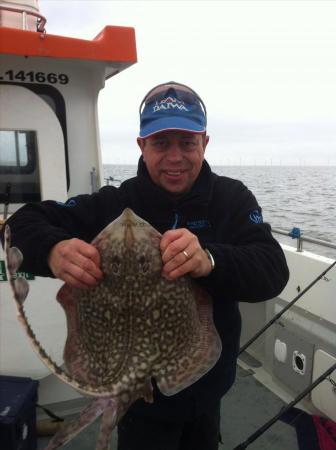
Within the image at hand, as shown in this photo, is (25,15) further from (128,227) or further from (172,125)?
(128,227)

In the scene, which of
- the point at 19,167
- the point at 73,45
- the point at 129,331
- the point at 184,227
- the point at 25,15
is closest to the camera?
Answer: the point at 129,331

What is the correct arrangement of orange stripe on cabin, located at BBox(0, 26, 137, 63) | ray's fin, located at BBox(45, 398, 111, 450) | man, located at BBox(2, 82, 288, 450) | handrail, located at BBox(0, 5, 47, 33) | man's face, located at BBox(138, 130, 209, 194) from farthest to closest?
handrail, located at BBox(0, 5, 47, 33)
orange stripe on cabin, located at BBox(0, 26, 137, 63)
man's face, located at BBox(138, 130, 209, 194)
man, located at BBox(2, 82, 288, 450)
ray's fin, located at BBox(45, 398, 111, 450)

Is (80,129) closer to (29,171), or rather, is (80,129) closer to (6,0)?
(29,171)

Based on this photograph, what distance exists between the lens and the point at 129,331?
1731mm

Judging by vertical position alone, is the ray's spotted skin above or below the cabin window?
below

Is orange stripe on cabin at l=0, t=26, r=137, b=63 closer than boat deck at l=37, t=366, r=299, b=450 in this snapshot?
Yes

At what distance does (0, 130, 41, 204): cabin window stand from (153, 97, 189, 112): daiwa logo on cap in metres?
2.17

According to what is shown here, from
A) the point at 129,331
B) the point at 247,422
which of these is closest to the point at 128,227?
the point at 129,331

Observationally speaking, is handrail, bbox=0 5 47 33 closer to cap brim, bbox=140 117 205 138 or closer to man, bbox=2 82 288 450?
man, bbox=2 82 288 450

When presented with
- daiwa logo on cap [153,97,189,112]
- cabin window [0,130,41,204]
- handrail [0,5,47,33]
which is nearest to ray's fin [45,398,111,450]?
daiwa logo on cap [153,97,189,112]

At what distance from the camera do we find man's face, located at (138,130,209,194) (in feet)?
7.07

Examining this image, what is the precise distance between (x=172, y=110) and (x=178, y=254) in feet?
2.65

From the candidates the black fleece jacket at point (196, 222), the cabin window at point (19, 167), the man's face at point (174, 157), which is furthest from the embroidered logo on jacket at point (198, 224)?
the cabin window at point (19, 167)

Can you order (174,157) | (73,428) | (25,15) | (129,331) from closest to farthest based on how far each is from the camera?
(73,428) < (129,331) < (174,157) < (25,15)
